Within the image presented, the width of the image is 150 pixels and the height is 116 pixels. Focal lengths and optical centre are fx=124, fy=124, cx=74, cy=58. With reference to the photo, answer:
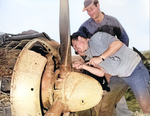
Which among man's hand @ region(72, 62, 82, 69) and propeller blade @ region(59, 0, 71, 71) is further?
man's hand @ region(72, 62, 82, 69)

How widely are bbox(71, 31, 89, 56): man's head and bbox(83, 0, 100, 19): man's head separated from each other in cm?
20

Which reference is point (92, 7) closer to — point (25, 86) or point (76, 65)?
point (76, 65)

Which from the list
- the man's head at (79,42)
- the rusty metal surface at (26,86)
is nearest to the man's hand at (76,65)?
the man's head at (79,42)

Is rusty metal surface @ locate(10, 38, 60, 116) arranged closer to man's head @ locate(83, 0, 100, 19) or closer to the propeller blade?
the propeller blade

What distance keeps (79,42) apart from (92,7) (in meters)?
0.33

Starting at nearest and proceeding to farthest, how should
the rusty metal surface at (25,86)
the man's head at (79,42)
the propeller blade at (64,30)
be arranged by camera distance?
the rusty metal surface at (25,86) → the propeller blade at (64,30) → the man's head at (79,42)

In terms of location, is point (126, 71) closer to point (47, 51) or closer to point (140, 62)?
point (140, 62)

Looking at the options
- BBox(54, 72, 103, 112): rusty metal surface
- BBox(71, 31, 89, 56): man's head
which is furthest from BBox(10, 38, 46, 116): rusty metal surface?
BBox(71, 31, 89, 56): man's head

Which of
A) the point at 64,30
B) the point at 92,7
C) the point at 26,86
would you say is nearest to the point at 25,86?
the point at 26,86

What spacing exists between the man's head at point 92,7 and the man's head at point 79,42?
0.20 meters

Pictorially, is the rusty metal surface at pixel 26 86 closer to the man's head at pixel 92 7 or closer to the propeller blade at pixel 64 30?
the propeller blade at pixel 64 30

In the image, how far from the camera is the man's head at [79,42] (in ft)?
3.36

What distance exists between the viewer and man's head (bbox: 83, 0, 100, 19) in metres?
1.06

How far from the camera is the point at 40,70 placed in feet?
2.65
